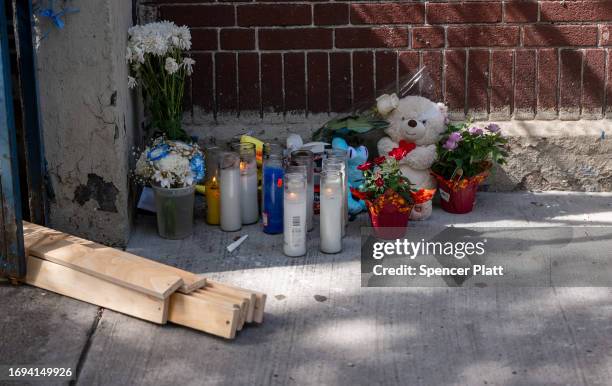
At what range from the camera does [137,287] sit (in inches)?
162

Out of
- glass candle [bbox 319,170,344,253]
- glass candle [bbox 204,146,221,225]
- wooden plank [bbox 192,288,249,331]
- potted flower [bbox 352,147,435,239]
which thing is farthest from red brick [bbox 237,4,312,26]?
wooden plank [bbox 192,288,249,331]

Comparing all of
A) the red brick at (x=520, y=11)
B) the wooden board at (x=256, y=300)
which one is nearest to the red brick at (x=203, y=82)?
the red brick at (x=520, y=11)

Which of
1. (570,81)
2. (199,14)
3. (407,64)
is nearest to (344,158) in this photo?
(407,64)

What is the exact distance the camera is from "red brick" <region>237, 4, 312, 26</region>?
5.57 m

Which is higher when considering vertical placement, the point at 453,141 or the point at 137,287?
the point at 453,141

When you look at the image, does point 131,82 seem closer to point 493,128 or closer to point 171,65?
point 171,65

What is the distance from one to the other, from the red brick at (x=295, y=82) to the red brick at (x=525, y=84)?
124 centimetres

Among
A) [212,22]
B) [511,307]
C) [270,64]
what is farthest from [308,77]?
[511,307]

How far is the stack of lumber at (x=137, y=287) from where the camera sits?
4.01m

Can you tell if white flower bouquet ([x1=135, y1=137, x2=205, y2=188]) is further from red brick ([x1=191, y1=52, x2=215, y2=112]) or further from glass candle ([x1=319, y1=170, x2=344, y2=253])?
glass candle ([x1=319, y1=170, x2=344, y2=253])

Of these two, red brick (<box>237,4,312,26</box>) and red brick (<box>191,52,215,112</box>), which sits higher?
red brick (<box>237,4,312,26</box>)

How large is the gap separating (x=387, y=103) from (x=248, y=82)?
837 mm

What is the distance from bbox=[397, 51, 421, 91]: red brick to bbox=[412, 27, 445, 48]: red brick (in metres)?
0.06

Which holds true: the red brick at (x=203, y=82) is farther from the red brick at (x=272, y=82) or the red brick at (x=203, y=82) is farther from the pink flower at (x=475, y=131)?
the pink flower at (x=475, y=131)
